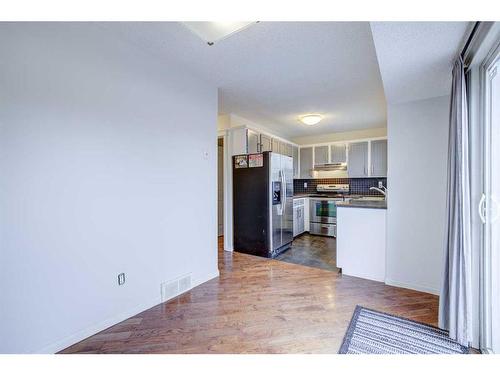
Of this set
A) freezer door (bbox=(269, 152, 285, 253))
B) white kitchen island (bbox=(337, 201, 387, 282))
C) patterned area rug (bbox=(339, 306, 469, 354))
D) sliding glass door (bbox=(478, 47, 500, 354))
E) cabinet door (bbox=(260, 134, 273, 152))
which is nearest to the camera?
sliding glass door (bbox=(478, 47, 500, 354))

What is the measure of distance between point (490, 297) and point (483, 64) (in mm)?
→ 1606

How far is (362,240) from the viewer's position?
2.93m

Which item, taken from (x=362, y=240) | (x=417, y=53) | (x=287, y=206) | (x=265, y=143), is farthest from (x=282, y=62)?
(x=287, y=206)

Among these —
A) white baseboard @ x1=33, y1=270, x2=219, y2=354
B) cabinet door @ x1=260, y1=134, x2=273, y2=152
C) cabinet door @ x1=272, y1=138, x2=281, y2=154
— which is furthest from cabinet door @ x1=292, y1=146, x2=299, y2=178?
white baseboard @ x1=33, y1=270, x2=219, y2=354

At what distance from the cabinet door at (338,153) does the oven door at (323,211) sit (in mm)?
1048

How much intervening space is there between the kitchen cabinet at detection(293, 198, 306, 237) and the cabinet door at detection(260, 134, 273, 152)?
1.33 m

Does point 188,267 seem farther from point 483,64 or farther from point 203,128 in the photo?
point 483,64

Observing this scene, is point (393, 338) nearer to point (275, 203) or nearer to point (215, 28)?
point (275, 203)

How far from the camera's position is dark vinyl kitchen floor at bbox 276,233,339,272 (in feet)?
11.2

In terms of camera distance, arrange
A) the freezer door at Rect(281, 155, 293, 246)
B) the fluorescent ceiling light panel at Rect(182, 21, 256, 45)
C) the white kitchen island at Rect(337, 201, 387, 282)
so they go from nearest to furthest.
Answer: the fluorescent ceiling light panel at Rect(182, 21, 256, 45)
the white kitchen island at Rect(337, 201, 387, 282)
the freezer door at Rect(281, 155, 293, 246)

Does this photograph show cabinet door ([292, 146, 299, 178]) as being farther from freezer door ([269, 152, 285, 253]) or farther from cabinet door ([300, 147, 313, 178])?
freezer door ([269, 152, 285, 253])

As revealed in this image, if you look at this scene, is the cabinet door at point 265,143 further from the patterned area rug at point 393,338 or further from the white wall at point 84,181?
the patterned area rug at point 393,338

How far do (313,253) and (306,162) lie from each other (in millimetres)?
2678

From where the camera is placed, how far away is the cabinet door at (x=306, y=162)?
5.82 m
